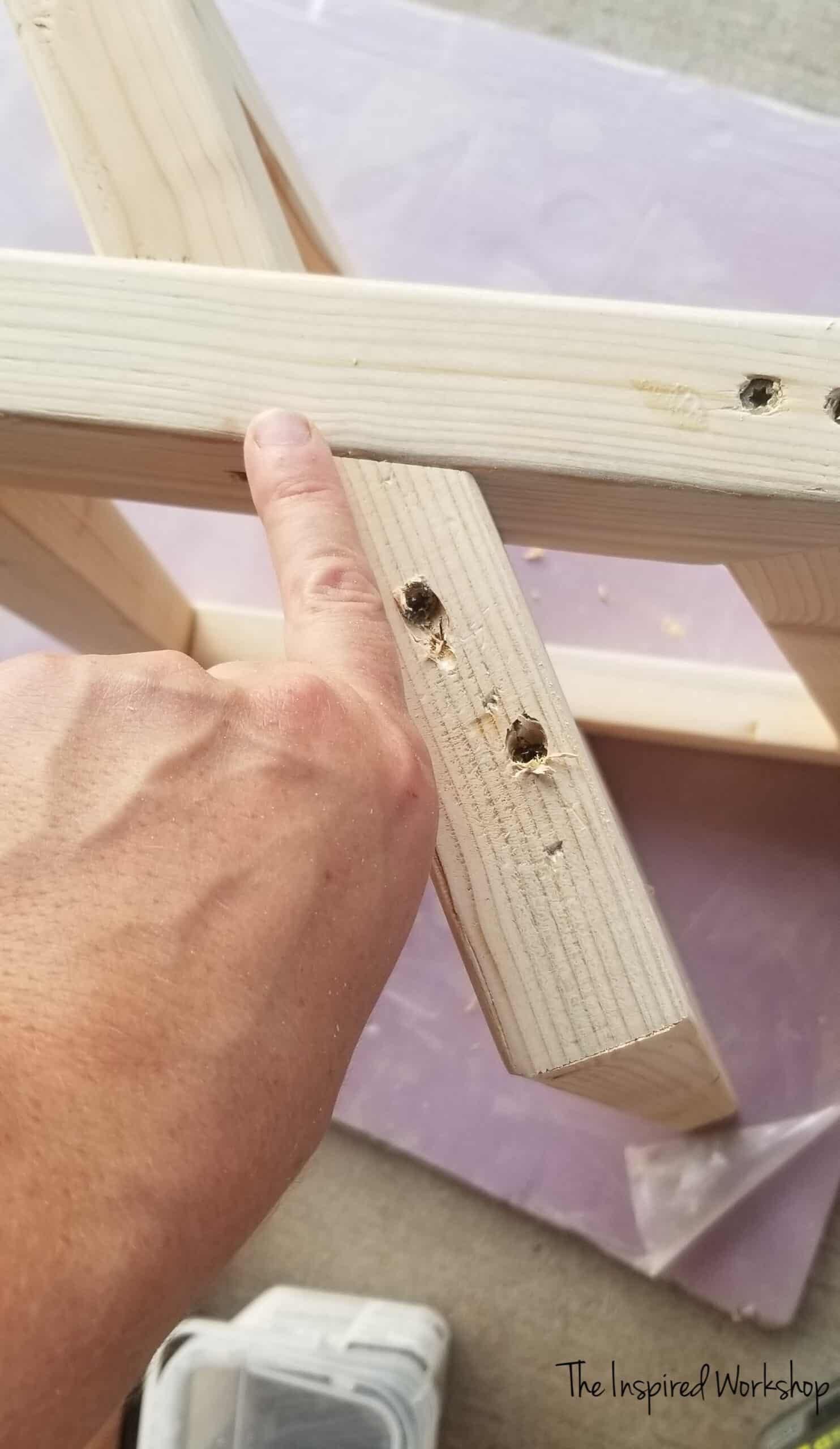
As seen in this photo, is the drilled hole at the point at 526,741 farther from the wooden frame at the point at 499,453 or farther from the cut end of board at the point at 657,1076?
the cut end of board at the point at 657,1076

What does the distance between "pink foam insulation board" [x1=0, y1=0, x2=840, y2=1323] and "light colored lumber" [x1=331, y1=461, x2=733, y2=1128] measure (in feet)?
2.01

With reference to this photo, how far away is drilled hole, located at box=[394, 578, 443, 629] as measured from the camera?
0.50 metres

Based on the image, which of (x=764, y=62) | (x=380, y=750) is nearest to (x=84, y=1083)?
(x=380, y=750)

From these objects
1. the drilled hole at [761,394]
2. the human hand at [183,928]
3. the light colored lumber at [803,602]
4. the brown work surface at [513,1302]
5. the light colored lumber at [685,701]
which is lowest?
the brown work surface at [513,1302]

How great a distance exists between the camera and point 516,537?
58cm

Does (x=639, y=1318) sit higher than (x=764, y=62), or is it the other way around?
(x=764, y=62)

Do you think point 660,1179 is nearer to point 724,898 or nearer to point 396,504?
point 724,898

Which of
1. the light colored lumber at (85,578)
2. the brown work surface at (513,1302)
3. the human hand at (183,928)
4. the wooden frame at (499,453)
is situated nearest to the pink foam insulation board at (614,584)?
the brown work surface at (513,1302)

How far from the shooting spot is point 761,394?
1.50 feet

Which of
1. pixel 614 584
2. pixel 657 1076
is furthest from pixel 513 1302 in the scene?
pixel 614 584

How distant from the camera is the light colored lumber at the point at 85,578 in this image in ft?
2.43

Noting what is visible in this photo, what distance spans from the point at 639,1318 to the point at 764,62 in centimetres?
154

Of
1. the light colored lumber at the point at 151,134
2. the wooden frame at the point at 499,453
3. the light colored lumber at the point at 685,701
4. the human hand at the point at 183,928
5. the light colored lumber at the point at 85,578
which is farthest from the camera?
the light colored lumber at the point at 685,701

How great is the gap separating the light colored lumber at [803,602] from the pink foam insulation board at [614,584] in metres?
0.38
